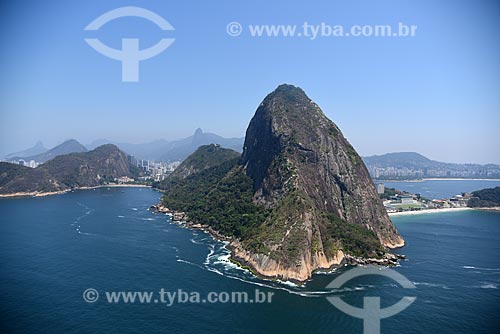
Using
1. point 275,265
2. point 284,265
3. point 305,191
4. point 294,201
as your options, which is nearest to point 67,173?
point 305,191

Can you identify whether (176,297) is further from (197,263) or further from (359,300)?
(359,300)

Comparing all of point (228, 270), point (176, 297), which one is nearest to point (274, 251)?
point (228, 270)

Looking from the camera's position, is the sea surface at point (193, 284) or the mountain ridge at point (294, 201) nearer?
the sea surface at point (193, 284)

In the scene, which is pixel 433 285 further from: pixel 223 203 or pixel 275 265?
pixel 223 203

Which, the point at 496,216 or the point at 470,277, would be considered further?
the point at 496,216

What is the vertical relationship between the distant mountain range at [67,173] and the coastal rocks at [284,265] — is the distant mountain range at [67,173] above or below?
above

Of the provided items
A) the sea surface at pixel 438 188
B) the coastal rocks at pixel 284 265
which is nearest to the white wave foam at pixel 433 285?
the coastal rocks at pixel 284 265

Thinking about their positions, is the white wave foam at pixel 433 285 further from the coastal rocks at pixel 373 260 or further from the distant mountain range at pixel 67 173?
the distant mountain range at pixel 67 173

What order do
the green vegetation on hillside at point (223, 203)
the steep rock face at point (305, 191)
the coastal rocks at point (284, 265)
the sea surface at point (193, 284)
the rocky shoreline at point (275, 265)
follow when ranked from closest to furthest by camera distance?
the sea surface at point (193, 284), the coastal rocks at point (284, 265), the rocky shoreline at point (275, 265), the steep rock face at point (305, 191), the green vegetation on hillside at point (223, 203)
